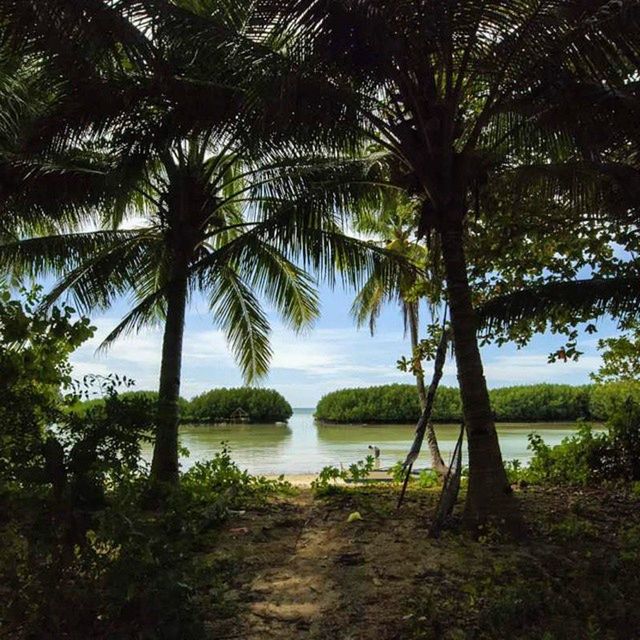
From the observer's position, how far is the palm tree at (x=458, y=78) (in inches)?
180

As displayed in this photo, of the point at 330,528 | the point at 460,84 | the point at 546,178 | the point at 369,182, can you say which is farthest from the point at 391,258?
the point at 330,528

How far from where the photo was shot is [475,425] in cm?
540

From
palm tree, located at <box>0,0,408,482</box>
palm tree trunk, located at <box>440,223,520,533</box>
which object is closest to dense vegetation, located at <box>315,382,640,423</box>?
palm tree, located at <box>0,0,408,482</box>

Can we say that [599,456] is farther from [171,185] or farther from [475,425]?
[171,185]

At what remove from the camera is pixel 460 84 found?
17.7ft

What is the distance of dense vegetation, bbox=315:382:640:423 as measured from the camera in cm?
3247

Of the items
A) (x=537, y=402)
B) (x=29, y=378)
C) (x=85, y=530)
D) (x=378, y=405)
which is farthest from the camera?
(x=378, y=405)

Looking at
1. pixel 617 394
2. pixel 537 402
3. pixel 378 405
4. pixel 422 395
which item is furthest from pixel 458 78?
pixel 378 405

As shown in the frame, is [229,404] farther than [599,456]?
Yes

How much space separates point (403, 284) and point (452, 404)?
24794 millimetres

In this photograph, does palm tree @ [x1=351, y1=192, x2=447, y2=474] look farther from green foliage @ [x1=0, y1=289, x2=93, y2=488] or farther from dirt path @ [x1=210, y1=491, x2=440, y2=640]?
green foliage @ [x1=0, y1=289, x2=93, y2=488]

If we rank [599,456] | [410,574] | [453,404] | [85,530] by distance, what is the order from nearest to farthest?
[85,530]
[410,574]
[599,456]
[453,404]

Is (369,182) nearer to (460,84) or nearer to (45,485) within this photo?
(460,84)

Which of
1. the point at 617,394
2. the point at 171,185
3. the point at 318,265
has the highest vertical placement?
the point at 171,185
